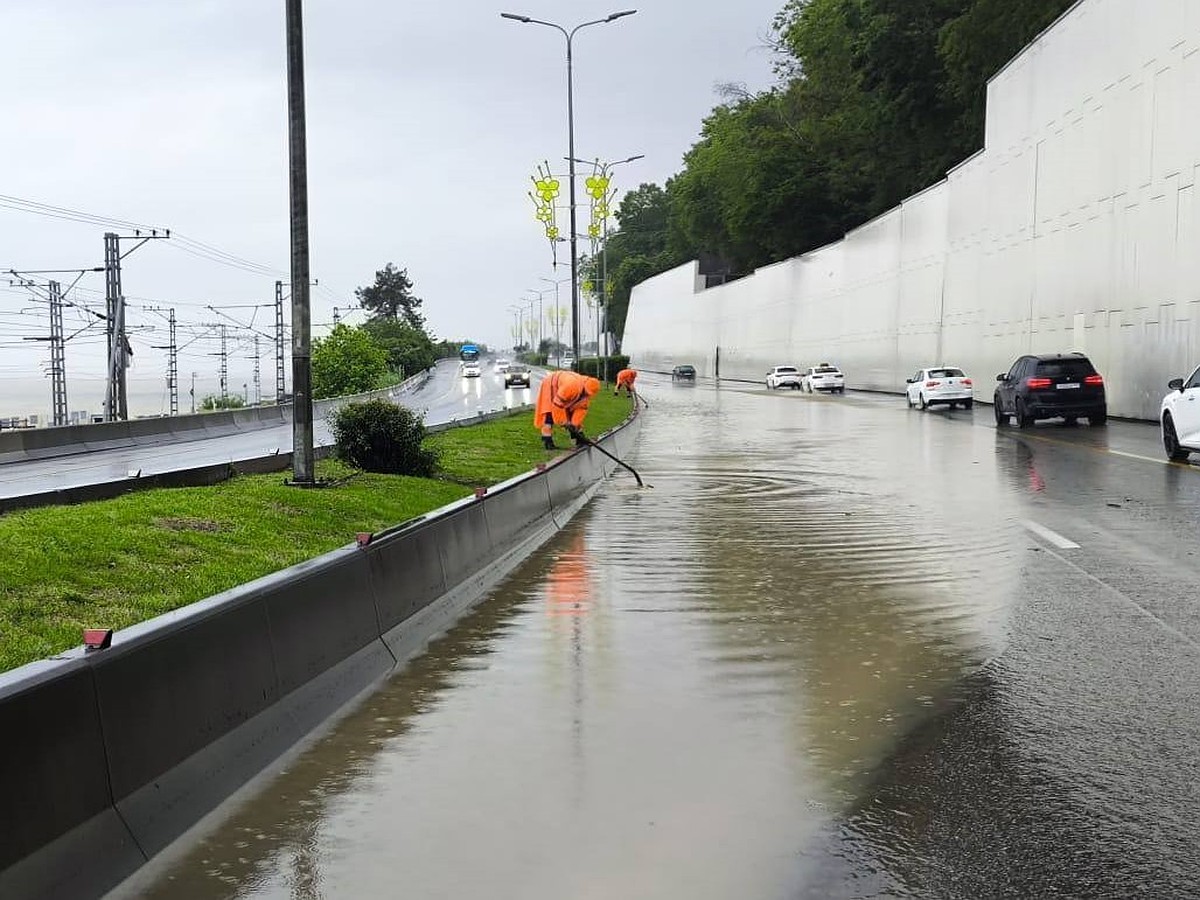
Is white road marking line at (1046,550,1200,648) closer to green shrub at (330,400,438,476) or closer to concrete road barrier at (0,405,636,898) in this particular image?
concrete road barrier at (0,405,636,898)

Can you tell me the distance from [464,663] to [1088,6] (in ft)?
150

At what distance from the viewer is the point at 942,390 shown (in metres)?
55.0

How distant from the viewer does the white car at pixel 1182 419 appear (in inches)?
923

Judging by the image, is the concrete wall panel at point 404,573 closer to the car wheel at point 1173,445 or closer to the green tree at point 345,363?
the car wheel at point 1173,445

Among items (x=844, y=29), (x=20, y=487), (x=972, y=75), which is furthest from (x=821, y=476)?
(x=844, y=29)

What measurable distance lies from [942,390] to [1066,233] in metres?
6.70

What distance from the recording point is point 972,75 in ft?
258

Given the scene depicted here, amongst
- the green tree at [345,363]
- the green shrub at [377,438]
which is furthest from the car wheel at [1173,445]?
the green tree at [345,363]

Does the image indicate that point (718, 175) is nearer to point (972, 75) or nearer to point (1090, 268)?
point (972, 75)

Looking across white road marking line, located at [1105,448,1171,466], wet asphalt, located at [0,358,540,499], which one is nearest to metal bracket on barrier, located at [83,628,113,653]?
wet asphalt, located at [0,358,540,499]

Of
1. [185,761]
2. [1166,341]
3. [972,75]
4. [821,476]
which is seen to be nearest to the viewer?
[185,761]

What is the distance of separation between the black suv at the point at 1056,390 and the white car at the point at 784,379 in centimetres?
5495

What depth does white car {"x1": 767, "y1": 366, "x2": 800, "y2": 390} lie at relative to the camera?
94.9 m

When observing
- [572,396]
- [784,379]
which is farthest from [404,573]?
[784,379]
